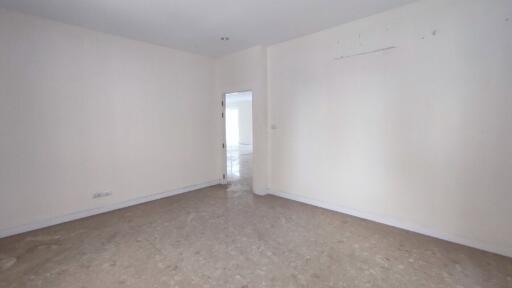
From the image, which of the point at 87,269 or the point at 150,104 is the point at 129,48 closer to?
the point at 150,104

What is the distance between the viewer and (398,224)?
3.05 meters

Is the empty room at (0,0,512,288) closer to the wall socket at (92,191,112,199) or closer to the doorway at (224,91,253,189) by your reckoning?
the wall socket at (92,191,112,199)

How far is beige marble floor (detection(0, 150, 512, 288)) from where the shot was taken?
206cm

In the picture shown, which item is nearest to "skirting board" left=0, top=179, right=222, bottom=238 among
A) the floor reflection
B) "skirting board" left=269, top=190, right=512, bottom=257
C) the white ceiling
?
the floor reflection

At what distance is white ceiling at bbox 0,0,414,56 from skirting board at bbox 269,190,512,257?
272 cm

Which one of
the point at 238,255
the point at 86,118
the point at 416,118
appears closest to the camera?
the point at 238,255

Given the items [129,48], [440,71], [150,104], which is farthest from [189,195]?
[440,71]

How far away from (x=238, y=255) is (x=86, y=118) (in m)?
2.98

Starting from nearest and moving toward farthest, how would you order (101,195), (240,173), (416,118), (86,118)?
1. (416,118)
2. (86,118)
3. (101,195)
4. (240,173)

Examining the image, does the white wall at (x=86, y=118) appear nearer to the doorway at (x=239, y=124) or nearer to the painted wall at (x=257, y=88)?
the painted wall at (x=257, y=88)

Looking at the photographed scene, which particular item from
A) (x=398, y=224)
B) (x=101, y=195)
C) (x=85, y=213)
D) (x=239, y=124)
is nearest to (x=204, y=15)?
(x=101, y=195)

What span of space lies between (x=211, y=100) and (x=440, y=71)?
3972 mm

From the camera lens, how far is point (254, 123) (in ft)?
14.7

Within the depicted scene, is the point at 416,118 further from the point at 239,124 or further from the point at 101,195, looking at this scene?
the point at 239,124
